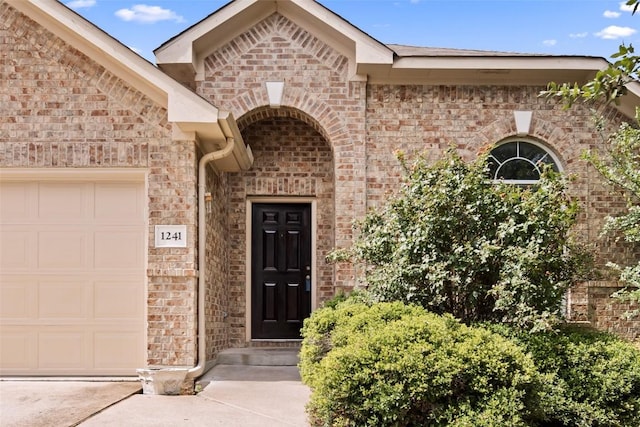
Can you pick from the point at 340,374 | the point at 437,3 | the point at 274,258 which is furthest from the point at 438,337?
the point at 437,3

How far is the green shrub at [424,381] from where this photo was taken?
496cm

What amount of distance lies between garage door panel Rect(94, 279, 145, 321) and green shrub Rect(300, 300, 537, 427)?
3.44 m

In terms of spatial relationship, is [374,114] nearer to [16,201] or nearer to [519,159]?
[519,159]

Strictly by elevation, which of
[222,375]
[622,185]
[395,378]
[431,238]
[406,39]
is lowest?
[222,375]

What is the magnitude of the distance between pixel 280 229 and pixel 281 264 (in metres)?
0.57

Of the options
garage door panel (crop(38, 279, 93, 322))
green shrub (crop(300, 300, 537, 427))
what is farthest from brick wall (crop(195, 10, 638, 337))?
green shrub (crop(300, 300, 537, 427))

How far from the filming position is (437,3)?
1091cm

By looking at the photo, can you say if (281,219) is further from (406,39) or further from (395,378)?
(395,378)

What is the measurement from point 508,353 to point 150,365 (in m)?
4.31

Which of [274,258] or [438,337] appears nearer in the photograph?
[438,337]

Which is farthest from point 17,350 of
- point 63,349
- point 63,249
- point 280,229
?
point 280,229

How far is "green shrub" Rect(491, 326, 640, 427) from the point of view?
566 cm

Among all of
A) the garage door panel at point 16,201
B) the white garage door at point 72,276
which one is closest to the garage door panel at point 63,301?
the white garage door at point 72,276

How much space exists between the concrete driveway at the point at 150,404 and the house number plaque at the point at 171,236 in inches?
66.0
